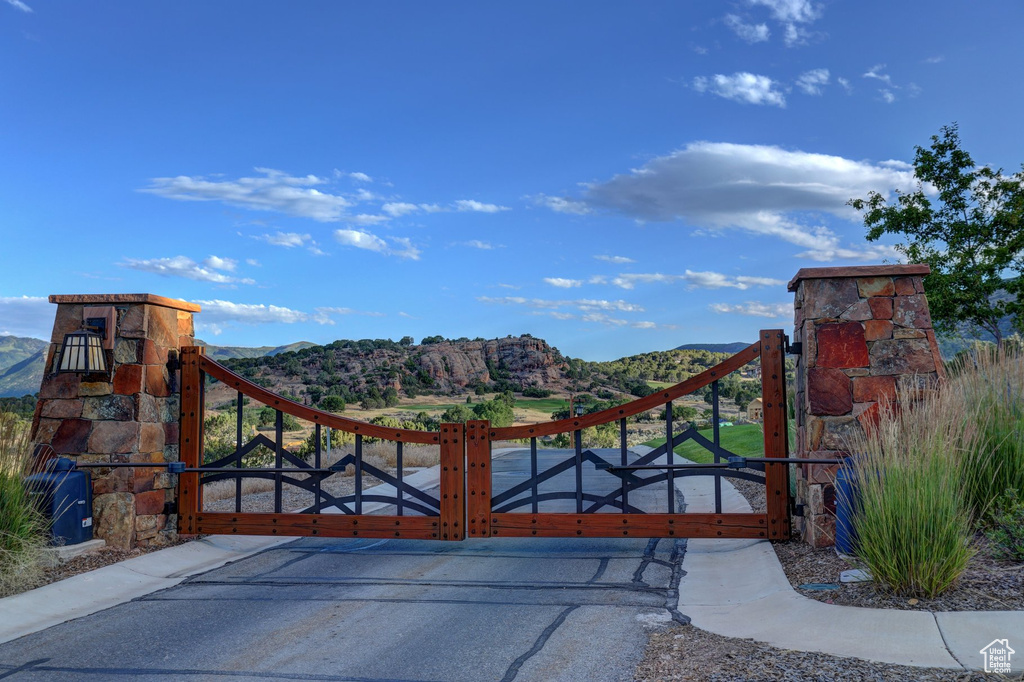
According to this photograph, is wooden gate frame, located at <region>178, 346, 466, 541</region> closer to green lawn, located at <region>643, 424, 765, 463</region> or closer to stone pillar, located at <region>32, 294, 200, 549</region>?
stone pillar, located at <region>32, 294, 200, 549</region>

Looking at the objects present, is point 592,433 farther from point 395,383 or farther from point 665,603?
point 665,603

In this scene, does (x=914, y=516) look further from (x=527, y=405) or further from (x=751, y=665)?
(x=527, y=405)

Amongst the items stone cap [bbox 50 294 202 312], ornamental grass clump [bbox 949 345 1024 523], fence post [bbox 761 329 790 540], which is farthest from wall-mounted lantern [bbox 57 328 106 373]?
ornamental grass clump [bbox 949 345 1024 523]

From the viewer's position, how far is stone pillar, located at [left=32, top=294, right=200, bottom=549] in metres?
9.47

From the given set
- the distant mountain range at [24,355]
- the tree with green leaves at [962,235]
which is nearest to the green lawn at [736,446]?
the tree with green leaves at [962,235]

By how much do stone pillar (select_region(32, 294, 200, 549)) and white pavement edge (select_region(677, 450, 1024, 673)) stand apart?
21.1 feet

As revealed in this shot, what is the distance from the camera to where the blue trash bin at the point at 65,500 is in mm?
8805

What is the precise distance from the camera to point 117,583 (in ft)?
27.2

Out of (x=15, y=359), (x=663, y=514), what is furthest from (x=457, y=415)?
(x=15, y=359)

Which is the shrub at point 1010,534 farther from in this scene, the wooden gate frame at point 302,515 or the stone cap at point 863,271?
the wooden gate frame at point 302,515

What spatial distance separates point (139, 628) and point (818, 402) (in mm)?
6994

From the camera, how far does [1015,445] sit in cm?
740

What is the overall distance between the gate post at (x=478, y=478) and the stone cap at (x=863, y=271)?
3976mm

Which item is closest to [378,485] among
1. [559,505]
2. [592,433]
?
[559,505]
